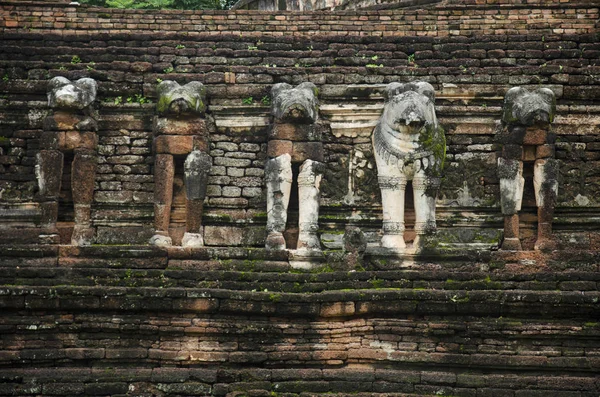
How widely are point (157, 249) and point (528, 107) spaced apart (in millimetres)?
5279

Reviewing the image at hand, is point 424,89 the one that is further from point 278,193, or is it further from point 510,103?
point 278,193

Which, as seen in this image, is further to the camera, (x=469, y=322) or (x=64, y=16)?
(x=64, y=16)

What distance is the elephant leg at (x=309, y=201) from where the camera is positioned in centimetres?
1577

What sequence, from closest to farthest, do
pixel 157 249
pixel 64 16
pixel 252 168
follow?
pixel 157 249 → pixel 252 168 → pixel 64 16

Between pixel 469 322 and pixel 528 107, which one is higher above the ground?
pixel 528 107

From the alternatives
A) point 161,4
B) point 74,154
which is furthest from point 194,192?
point 161,4

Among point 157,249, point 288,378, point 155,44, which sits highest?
point 155,44

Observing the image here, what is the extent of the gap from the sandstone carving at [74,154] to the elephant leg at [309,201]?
279 centimetres

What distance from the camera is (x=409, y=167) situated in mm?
15867

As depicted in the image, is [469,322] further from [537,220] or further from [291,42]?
[291,42]

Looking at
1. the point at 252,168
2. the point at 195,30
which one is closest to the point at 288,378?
the point at 252,168

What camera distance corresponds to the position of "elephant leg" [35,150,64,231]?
15.8 meters


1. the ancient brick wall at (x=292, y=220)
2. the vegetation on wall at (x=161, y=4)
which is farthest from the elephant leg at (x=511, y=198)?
the vegetation on wall at (x=161, y=4)

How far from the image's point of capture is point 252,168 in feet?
54.2
